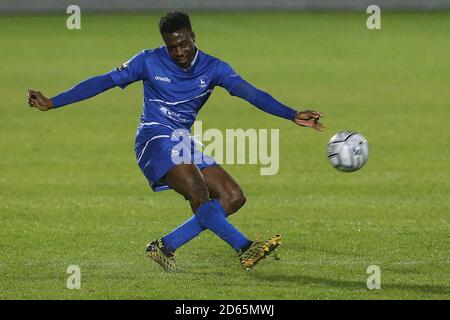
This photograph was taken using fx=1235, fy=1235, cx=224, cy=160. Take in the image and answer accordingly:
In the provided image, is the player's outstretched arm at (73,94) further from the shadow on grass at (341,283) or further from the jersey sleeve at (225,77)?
the shadow on grass at (341,283)

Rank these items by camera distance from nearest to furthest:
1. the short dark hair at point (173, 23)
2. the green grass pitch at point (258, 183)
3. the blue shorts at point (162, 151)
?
Result: the green grass pitch at point (258, 183) → the short dark hair at point (173, 23) → the blue shorts at point (162, 151)

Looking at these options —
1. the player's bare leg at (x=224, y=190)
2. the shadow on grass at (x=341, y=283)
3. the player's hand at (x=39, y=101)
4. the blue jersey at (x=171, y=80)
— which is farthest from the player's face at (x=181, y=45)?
the shadow on grass at (x=341, y=283)

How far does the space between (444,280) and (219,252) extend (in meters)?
2.18

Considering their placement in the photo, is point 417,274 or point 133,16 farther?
point 133,16

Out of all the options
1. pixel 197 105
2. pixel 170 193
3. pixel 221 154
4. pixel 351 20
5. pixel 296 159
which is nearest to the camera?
pixel 197 105

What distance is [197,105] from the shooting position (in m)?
10.2

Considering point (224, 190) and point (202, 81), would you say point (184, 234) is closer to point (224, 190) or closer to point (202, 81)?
point (224, 190)

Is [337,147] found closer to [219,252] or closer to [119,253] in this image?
[219,252]

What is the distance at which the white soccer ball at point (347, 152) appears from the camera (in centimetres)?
1031

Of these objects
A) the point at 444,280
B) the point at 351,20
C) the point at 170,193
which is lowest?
the point at 444,280

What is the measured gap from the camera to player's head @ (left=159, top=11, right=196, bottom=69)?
973 cm

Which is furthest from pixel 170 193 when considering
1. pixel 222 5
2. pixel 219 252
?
pixel 222 5

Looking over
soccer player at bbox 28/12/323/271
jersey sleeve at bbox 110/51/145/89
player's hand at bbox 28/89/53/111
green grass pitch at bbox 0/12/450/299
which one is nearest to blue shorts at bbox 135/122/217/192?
soccer player at bbox 28/12/323/271

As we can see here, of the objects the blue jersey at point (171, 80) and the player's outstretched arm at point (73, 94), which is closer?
the player's outstretched arm at point (73, 94)
